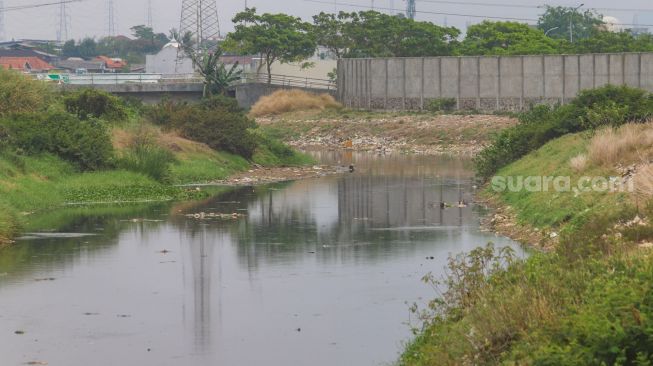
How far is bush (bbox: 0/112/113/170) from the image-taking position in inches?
1460

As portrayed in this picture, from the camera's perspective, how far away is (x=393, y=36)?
105 metres

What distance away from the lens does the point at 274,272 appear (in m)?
22.3

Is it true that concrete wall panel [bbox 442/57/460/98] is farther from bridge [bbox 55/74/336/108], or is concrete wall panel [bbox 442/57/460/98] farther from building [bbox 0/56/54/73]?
building [bbox 0/56/54/73]

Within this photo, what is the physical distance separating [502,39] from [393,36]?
924 centimetres

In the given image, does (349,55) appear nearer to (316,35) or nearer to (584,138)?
(316,35)

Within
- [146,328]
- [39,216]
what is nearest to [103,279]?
[146,328]

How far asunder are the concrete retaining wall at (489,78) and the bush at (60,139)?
3710 cm

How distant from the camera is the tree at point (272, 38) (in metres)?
98.6

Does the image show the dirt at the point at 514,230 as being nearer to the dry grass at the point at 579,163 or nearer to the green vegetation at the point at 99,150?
the dry grass at the point at 579,163

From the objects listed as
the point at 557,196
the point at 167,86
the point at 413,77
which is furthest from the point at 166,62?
the point at 557,196

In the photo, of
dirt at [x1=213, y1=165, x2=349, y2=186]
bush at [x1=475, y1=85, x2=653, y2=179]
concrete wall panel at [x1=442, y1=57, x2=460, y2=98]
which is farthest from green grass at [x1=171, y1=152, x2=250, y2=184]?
concrete wall panel at [x1=442, y1=57, x2=460, y2=98]

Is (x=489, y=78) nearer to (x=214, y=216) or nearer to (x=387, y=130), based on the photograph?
(x=387, y=130)

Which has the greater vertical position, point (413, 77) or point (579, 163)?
point (413, 77)

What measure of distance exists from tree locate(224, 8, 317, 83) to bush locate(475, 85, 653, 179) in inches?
2176
